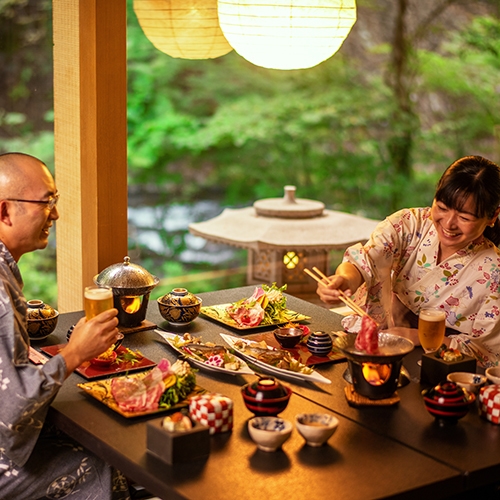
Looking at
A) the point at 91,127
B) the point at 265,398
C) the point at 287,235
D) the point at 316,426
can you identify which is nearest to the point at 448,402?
the point at 316,426

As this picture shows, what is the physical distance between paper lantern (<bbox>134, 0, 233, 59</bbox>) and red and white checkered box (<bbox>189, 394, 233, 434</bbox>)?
7.49ft

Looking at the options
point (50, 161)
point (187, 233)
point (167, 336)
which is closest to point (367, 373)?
point (167, 336)

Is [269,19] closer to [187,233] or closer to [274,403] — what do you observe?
[274,403]

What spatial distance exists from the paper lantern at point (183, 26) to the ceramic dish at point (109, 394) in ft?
6.60

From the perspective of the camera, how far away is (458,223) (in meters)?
2.77

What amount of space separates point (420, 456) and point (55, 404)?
3.19 feet

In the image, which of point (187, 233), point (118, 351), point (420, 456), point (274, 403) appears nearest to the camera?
point (420, 456)

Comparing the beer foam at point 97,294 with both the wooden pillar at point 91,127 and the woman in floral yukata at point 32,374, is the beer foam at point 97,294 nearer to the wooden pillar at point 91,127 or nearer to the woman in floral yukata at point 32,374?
the woman in floral yukata at point 32,374

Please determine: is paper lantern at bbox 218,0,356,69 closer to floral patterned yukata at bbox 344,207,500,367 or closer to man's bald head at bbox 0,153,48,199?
floral patterned yukata at bbox 344,207,500,367

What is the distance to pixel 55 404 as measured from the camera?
2141 mm

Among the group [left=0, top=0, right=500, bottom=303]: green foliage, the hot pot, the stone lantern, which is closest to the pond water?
[left=0, top=0, right=500, bottom=303]: green foliage

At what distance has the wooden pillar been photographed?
3.26m

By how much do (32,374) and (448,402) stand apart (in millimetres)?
1056

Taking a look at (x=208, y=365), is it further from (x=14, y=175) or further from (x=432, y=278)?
(x=432, y=278)
